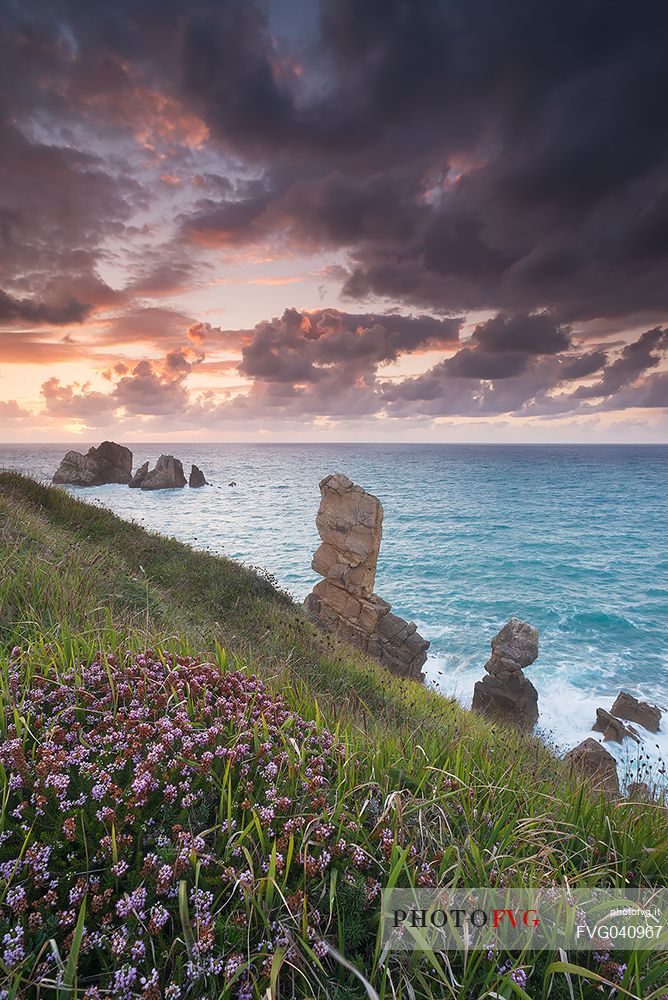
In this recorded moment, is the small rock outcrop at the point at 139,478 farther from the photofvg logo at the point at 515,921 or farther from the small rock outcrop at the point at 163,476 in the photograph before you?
the photofvg logo at the point at 515,921

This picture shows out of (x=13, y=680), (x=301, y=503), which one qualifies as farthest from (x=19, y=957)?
(x=301, y=503)

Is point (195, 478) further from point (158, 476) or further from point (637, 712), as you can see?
point (637, 712)

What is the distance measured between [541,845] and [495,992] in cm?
108

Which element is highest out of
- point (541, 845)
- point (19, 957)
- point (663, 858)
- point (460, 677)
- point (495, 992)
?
point (19, 957)

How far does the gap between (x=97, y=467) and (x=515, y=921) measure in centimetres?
9949

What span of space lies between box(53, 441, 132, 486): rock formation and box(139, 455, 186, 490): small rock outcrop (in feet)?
13.0

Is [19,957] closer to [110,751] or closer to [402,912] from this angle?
[110,751]

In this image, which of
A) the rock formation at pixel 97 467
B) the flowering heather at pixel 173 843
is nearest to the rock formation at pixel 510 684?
the flowering heather at pixel 173 843

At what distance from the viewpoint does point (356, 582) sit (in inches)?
1081

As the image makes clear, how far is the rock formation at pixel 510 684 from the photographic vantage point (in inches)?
915

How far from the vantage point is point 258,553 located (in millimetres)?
49344

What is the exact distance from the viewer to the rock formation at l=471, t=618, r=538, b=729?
23234 millimetres

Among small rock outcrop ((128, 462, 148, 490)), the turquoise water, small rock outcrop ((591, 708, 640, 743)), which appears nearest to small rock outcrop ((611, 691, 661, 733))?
the turquoise water

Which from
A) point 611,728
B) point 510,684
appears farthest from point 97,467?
point 611,728
